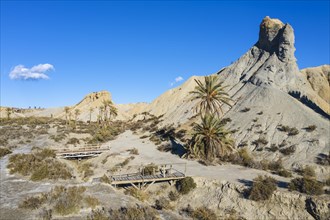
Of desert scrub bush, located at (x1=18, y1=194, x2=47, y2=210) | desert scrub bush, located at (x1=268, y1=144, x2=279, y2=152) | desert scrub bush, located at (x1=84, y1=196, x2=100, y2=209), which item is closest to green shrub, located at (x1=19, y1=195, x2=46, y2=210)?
desert scrub bush, located at (x1=18, y1=194, x2=47, y2=210)

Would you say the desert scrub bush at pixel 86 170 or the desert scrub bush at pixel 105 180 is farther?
the desert scrub bush at pixel 86 170

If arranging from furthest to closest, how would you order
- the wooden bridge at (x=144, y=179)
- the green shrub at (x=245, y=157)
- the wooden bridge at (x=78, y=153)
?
the wooden bridge at (x=78, y=153)
the green shrub at (x=245, y=157)
the wooden bridge at (x=144, y=179)

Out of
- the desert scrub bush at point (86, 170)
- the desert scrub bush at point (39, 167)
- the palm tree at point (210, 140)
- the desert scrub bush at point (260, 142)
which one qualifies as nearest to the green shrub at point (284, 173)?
the palm tree at point (210, 140)

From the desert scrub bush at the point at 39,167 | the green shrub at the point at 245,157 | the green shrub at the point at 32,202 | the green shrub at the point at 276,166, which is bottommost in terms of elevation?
the green shrub at the point at 32,202

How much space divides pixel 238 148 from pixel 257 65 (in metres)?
28.7

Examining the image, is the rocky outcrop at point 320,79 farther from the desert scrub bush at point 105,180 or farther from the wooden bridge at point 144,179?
the desert scrub bush at point 105,180

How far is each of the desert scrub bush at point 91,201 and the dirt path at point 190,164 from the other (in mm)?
10787

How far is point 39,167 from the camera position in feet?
113

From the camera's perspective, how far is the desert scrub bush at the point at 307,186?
80.3 ft

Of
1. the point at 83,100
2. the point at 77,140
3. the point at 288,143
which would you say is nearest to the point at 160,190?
the point at 288,143

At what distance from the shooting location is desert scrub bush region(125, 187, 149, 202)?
27.9 metres

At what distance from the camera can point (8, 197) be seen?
2566 cm

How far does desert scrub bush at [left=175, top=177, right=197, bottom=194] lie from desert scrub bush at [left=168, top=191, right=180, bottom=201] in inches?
17.0

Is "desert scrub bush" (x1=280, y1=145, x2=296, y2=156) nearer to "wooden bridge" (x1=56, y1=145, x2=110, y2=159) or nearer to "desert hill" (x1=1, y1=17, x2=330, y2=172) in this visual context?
"desert hill" (x1=1, y1=17, x2=330, y2=172)
